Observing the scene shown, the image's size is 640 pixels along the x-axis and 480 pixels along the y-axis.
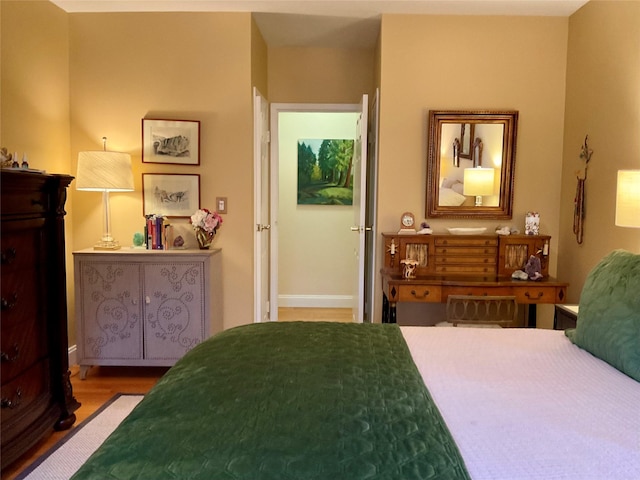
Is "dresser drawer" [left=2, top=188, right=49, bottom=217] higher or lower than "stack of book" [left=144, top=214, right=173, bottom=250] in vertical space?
higher

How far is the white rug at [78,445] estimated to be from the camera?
2.12m

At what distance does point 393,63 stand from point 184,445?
3155mm

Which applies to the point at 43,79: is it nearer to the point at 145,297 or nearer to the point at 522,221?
the point at 145,297

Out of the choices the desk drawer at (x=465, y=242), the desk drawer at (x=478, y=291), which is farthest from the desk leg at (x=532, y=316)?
the desk drawer at (x=465, y=242)

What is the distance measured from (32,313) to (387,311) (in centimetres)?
223

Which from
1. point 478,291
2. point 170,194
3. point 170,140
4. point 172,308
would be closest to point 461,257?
point 478,291

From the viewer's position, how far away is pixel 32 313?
7.41 feet

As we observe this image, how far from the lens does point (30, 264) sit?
2.24 meters

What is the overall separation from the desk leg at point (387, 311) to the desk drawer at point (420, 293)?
0.45 ft

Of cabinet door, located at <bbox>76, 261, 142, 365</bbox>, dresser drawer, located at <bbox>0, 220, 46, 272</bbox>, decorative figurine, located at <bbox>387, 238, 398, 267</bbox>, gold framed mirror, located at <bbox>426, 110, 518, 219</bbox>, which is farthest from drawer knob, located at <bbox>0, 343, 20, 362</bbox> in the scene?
gold framed mirror, located at <bbox>426, 110, 518, 219</bbox>

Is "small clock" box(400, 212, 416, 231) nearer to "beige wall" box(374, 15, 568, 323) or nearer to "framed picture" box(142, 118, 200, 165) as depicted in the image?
"beige wall" box(374, 15, 568, 323)

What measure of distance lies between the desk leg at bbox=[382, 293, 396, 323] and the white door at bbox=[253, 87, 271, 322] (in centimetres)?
100

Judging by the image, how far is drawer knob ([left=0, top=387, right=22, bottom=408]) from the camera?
6.72 feet

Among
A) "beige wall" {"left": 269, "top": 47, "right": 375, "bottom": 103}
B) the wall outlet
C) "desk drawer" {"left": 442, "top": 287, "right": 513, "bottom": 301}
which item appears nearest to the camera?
"desk drawer" {"left": 442, "top": 287, "right": 513, "bottom": 301}
